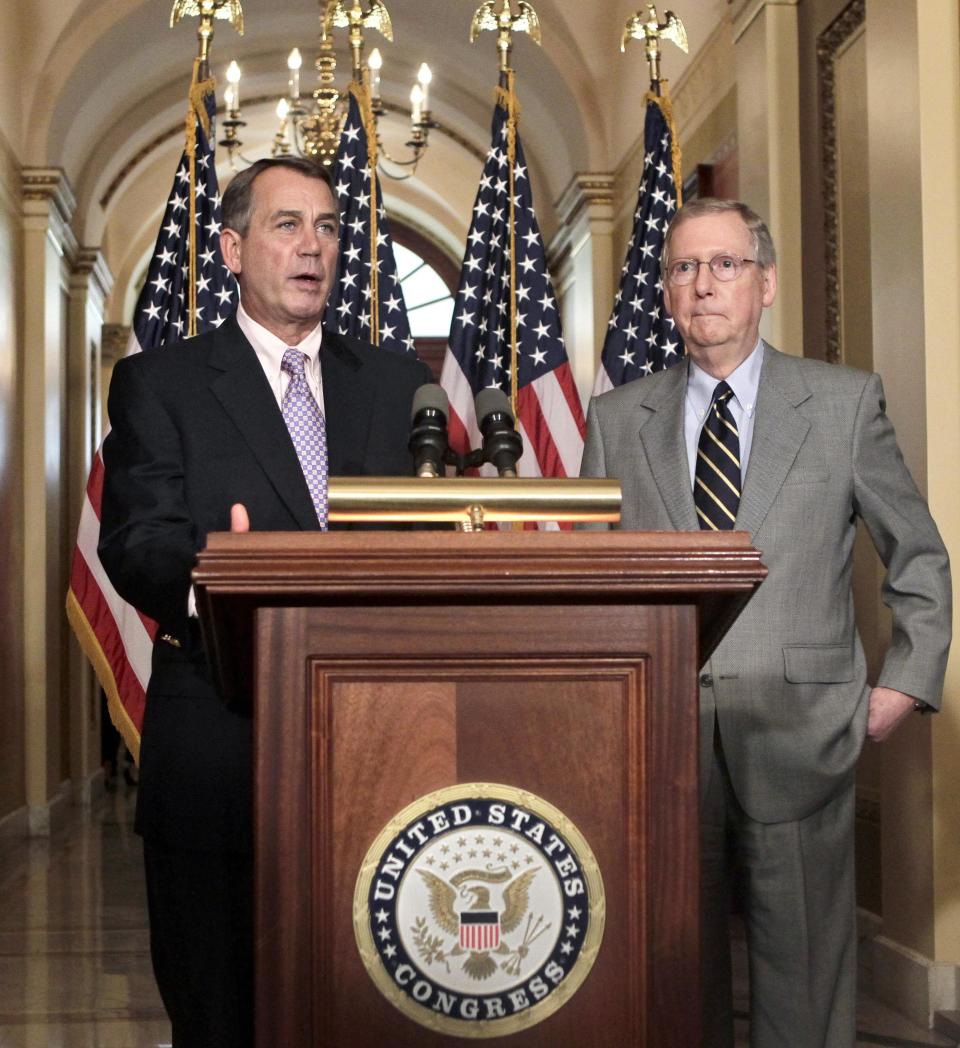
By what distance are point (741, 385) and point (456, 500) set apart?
1130 millimetres

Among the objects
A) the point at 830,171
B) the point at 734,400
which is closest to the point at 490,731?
the point at 734,400

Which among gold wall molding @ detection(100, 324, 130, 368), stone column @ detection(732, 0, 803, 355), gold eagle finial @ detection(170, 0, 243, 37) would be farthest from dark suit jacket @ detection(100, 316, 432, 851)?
gold wall molding @ detection(100, 324, 130, 368)

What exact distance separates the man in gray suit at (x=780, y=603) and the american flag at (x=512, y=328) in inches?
150

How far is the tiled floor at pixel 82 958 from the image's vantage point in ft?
16.1

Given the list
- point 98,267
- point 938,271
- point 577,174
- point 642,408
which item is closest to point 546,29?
point 577,174

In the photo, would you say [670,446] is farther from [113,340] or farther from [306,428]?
[113,340]

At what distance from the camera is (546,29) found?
33.1 feet

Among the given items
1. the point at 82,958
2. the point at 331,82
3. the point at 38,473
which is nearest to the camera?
the point at 82,958

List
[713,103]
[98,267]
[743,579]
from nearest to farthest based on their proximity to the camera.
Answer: [743,579], [713,103], [98,267]

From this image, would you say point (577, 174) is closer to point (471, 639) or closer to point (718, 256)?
point (718, 256)

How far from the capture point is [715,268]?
9.48 ft

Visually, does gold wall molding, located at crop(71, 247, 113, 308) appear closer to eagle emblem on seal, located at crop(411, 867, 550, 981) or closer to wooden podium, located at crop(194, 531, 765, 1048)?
wooden podium, located at crop(194, 531, 765, 1048)

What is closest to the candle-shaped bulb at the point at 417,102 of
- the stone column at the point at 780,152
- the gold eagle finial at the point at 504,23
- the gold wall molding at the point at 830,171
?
the gold eagle finial at the point at 504,23

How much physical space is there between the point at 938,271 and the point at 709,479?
7.49 feet
